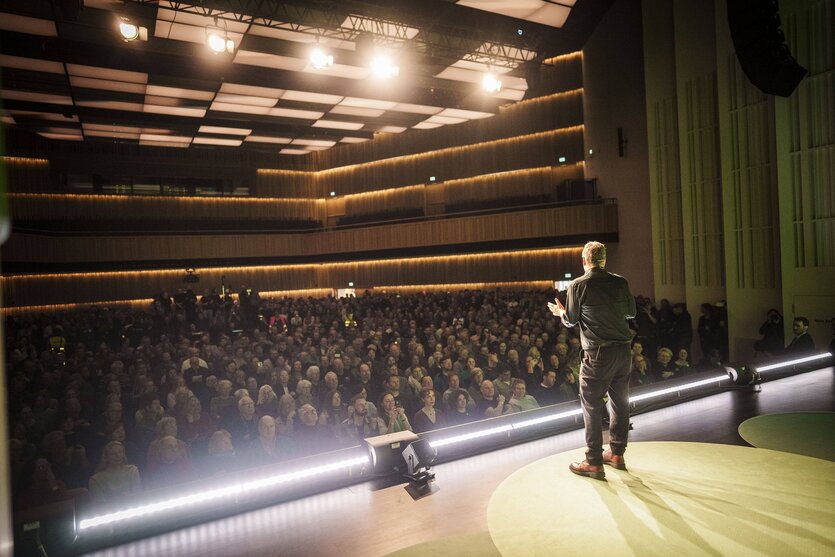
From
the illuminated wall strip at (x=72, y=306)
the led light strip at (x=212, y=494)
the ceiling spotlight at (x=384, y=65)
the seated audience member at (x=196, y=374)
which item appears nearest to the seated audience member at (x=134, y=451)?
the seated audience member at (x=196, y=374)

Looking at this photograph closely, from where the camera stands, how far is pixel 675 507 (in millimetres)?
2947

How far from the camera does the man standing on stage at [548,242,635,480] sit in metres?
3.46

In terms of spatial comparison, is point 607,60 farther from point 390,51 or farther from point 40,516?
point 40,516

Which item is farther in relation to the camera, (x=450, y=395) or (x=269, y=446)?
(x=450, y=395)

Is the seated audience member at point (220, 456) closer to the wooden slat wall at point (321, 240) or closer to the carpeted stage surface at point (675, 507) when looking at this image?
the carpeted stage surface at point (675, 507)

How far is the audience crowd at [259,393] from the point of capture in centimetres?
450

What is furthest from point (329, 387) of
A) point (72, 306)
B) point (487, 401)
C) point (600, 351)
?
point (72, 306)

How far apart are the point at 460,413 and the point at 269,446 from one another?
1.89 metres

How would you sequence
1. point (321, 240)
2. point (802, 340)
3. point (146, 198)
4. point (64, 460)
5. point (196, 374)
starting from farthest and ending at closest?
point (321, 240) → point (146, 198) → point (196, 374) → point (802, 340) → point (64, 460)

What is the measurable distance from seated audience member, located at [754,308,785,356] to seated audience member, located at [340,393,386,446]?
6.38 meters

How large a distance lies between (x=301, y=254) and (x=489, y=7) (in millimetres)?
15095

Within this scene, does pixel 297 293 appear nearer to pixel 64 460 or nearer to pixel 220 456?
pixel 64 460

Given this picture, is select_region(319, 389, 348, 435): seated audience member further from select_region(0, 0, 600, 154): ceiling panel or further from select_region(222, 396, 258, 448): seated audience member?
select_region(0, 0, 600, 154): ceiling panel

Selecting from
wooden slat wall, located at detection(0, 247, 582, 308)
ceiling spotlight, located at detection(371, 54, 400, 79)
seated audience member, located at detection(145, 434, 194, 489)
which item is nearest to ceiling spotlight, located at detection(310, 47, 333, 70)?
ceiling spotlight, located at detection(371, 54, 400, 79)
